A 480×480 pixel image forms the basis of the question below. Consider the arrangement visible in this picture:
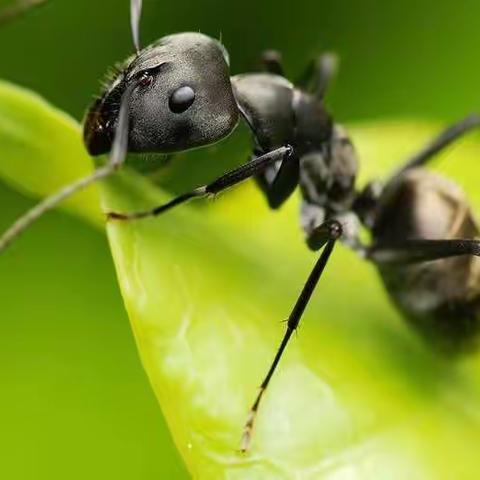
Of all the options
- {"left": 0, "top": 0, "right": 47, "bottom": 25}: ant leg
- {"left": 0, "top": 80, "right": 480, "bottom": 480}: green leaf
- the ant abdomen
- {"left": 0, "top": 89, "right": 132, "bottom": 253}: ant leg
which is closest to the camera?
{"left": 0, "top": 89, "right": 132, "bottom": 253}: ant leg

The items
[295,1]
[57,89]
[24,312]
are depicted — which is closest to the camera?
[24,312]

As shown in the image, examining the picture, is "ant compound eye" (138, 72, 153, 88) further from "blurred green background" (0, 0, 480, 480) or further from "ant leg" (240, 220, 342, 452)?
"blurred green background" (0, 0, 480, 480)

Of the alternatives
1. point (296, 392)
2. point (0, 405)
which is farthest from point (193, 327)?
point (0, 405)

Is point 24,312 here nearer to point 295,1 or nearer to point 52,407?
point 52,407

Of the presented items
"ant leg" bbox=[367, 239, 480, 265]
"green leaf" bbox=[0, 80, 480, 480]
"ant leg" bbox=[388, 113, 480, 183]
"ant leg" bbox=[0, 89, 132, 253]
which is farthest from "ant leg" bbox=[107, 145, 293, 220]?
"ant leg" bbox=[388, 113, 480, 183]

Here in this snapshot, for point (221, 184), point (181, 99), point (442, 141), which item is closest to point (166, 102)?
point (181, 99)

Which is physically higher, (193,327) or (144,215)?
(144,215)

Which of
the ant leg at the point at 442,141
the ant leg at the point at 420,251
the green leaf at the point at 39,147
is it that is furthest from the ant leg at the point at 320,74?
the green leaf at the point at 39,147
